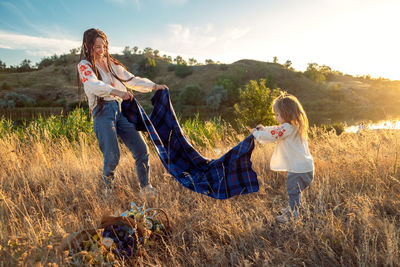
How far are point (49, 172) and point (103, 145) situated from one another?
1921mm

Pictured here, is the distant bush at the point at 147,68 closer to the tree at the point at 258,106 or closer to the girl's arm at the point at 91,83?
the tree at the point at 258,106

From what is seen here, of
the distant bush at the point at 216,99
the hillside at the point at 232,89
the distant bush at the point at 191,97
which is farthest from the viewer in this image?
the distant bush at the point at 191,97

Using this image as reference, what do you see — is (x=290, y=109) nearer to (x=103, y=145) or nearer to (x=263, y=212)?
(x=263, y=212)

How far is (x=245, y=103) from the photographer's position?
1455cm

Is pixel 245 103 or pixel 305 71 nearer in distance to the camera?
pixel 245 103

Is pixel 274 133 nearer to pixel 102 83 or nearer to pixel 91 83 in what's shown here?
pixel 102 83

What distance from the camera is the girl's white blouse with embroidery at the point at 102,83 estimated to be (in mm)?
2682

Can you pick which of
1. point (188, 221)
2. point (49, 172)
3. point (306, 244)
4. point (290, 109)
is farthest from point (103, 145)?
point (306, 244)

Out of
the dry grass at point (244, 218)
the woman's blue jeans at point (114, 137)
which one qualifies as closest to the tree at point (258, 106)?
the dry grass at point (244, 218)

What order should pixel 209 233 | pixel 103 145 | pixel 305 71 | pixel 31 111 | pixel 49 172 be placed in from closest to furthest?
pixel 209 233, pixel 103 145, pixel 49 172, pixel 31 111, pixel 305 71

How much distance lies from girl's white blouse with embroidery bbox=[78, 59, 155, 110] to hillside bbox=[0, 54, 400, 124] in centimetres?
2581

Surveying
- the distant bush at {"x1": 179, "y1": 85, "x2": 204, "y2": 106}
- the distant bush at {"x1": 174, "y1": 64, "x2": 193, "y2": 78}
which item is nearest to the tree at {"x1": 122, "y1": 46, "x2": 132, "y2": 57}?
the distant bush at {"x1": 174, "y1": 64, "x2": 193, "y2": 78}

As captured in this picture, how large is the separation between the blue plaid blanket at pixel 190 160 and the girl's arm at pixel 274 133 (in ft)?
0.91

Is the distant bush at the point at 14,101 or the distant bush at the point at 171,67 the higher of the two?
the distant bush at the point at 171,67
